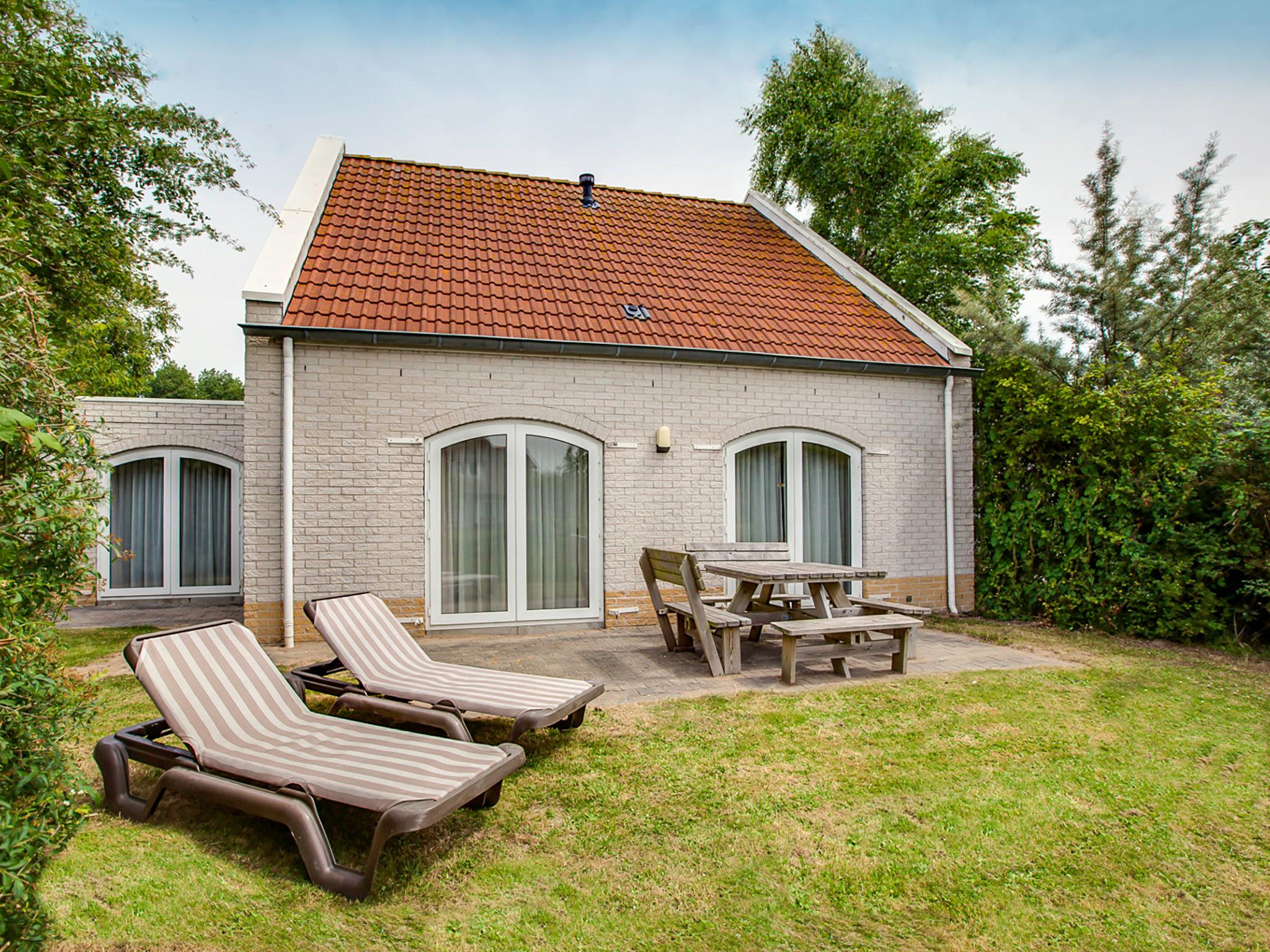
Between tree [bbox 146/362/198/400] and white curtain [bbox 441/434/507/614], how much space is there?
4536 centimetres

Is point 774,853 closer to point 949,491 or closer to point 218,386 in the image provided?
point 949,491

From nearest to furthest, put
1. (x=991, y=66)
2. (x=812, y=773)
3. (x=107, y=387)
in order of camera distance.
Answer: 1. (x=812, y=773)
2. (x=991, y=66)
3. (x=107, y=387)

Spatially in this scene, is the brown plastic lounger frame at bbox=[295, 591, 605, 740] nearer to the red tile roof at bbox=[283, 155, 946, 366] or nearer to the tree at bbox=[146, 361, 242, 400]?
the red tile roof at bbox=[283, 155, 946, 366]

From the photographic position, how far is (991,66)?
11742mm

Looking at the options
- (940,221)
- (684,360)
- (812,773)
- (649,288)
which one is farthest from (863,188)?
(812,773)

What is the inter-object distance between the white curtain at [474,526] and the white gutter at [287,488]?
5.31ft

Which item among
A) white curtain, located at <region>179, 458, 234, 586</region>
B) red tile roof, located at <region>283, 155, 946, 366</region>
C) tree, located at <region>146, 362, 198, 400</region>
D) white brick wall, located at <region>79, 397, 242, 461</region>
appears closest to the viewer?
red tile roof, located at <region>283, 155, 946, 366</region>

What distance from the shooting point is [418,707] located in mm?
4648

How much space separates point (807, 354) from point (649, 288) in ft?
7.89

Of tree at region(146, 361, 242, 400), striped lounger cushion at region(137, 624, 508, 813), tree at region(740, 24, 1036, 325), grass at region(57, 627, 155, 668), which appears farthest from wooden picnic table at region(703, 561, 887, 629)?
tree at region(146, 361, 242, 400)

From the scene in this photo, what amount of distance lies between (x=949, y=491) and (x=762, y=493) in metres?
2.74

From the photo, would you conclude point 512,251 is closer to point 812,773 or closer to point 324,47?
point 324,47

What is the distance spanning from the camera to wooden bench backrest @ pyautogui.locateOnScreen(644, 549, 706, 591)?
6457 mm

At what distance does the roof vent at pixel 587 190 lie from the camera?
1229cm
